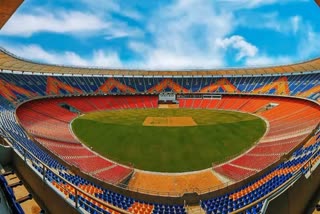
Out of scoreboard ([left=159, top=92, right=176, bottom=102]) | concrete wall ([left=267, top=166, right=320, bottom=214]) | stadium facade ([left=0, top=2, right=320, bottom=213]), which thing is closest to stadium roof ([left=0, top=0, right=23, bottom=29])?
stadium facade ([left=0, top=2, right=320, bottom=213])

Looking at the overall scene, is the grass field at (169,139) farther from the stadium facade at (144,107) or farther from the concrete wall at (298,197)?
the concrete wall at (298,197)

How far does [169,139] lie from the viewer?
34062mm

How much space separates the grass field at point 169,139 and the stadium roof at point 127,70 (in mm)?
22366

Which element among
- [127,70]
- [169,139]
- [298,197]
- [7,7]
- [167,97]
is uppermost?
[127,70]

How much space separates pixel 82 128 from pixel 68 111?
46.5 ft

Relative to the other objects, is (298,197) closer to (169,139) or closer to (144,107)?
(169,139)

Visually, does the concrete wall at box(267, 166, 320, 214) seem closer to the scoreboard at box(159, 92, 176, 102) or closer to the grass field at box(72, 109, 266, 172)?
the grass field at box(72, 109, 266, 172)

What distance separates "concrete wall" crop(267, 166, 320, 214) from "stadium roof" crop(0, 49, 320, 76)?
53.7 metres

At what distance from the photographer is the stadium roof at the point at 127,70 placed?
2221 inches

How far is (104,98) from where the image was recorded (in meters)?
65.1

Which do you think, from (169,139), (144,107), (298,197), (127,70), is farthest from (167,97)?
(298,197)

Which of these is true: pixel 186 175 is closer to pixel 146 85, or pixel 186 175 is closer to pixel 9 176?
pixel 9 176

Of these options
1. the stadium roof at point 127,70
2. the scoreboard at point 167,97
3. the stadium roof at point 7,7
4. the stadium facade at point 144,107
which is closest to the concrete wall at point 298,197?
the stadium facade at point 144,107

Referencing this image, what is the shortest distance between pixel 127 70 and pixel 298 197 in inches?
2583
